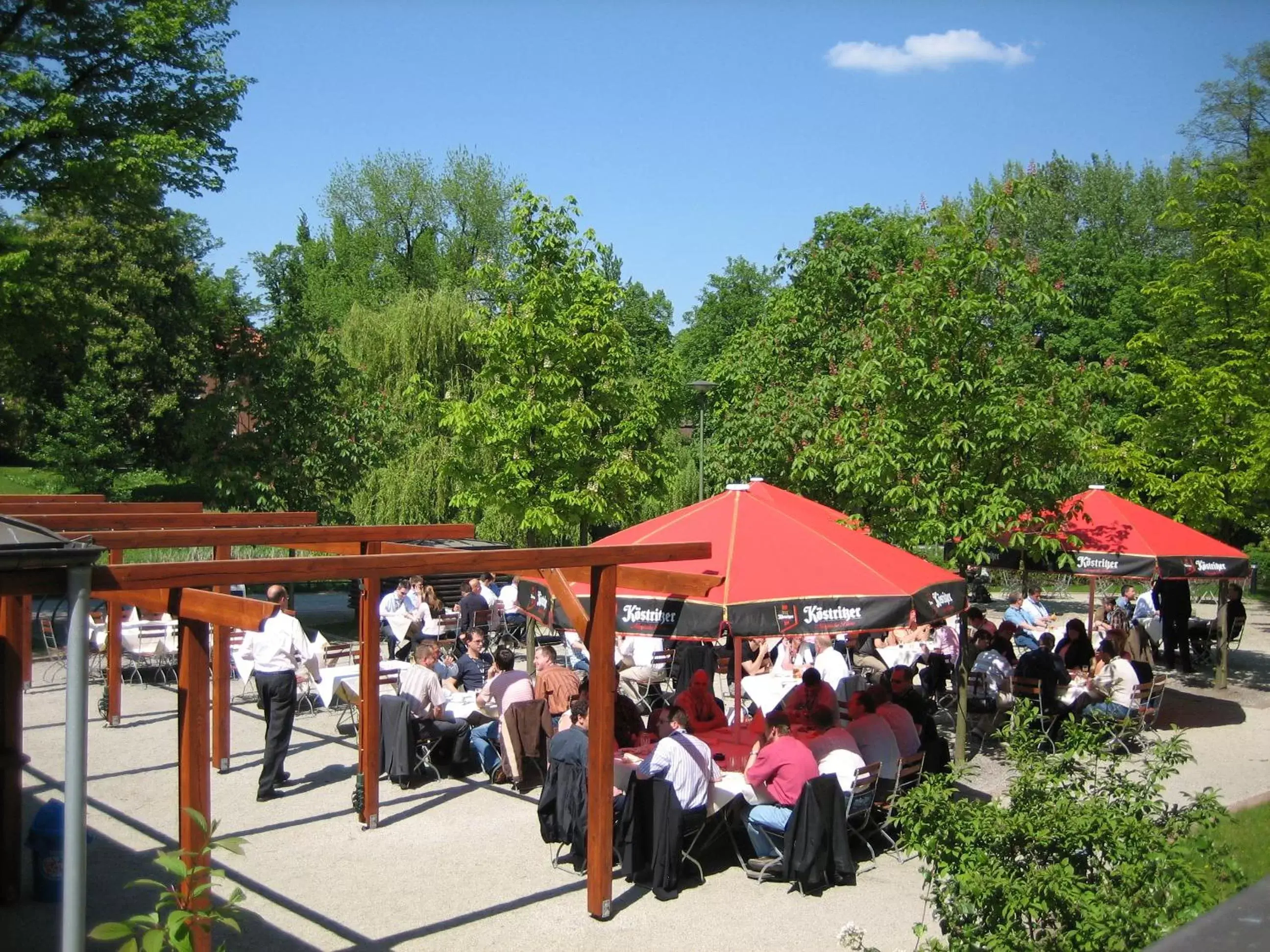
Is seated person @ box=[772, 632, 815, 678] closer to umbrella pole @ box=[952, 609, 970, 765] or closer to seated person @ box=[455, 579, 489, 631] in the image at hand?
umbrella pole @ box=[952, 609, 970, 765]

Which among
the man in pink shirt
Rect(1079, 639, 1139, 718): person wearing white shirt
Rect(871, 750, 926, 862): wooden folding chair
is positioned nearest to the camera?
the man in pink shirt

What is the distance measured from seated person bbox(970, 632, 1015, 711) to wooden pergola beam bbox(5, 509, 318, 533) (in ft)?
26.3

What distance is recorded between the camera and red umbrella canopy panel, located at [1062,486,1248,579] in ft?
43.7

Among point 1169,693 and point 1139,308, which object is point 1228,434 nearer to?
point 1169,693

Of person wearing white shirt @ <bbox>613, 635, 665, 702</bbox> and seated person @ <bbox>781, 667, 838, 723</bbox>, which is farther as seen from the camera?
person wearing white shirt @ <bbox>613, 635, 665, 702</bbox>

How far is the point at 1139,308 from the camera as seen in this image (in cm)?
4231

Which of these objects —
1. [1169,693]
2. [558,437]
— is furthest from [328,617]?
[1169,693]

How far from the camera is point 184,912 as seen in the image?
414 centimetres

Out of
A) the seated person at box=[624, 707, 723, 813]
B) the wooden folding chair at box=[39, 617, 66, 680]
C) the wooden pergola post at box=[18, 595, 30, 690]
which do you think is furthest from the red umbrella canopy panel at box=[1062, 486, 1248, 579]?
the wooden folding chair at box=[39, 617, 66, 680]

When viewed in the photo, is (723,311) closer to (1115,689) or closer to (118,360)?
(118,360)

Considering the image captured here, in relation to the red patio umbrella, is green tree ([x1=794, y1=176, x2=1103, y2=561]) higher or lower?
higher

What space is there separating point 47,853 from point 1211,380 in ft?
49.3

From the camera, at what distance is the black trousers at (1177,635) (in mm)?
18375

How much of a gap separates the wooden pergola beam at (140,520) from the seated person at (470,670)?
2372 millimetres
